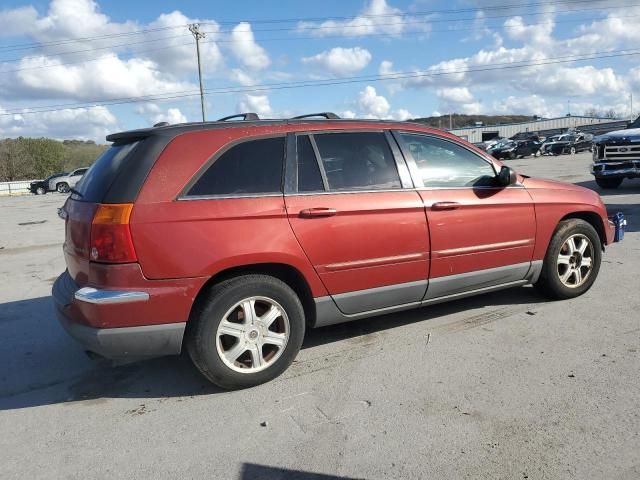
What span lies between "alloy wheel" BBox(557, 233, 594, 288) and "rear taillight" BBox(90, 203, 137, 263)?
3.77 meters

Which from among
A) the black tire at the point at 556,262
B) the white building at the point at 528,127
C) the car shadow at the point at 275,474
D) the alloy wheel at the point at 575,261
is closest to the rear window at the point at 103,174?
the car shadow at the point at 275,474

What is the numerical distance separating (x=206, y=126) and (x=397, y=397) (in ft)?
7.06

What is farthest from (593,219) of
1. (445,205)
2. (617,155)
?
(617,155)

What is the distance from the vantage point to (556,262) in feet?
15.9

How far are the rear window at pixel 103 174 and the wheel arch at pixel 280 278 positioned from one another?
850 millimetres

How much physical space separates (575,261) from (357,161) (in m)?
2.50

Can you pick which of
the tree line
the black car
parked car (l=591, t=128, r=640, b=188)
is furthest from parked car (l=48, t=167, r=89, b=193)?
the black car

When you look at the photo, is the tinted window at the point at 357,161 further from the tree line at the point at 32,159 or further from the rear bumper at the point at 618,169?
the tree line at the point at 32,159

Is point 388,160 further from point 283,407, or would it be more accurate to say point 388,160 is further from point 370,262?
point 283,407

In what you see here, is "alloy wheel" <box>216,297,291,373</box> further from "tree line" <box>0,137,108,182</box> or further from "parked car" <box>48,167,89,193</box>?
"tree line" <box>0,137,108,182</box>

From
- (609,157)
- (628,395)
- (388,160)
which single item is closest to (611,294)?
(628,395)

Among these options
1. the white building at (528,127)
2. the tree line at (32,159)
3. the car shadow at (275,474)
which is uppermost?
the white building at (528,127)

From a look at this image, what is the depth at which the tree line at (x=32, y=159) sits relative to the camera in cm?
5922

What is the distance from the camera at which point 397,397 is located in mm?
3322
